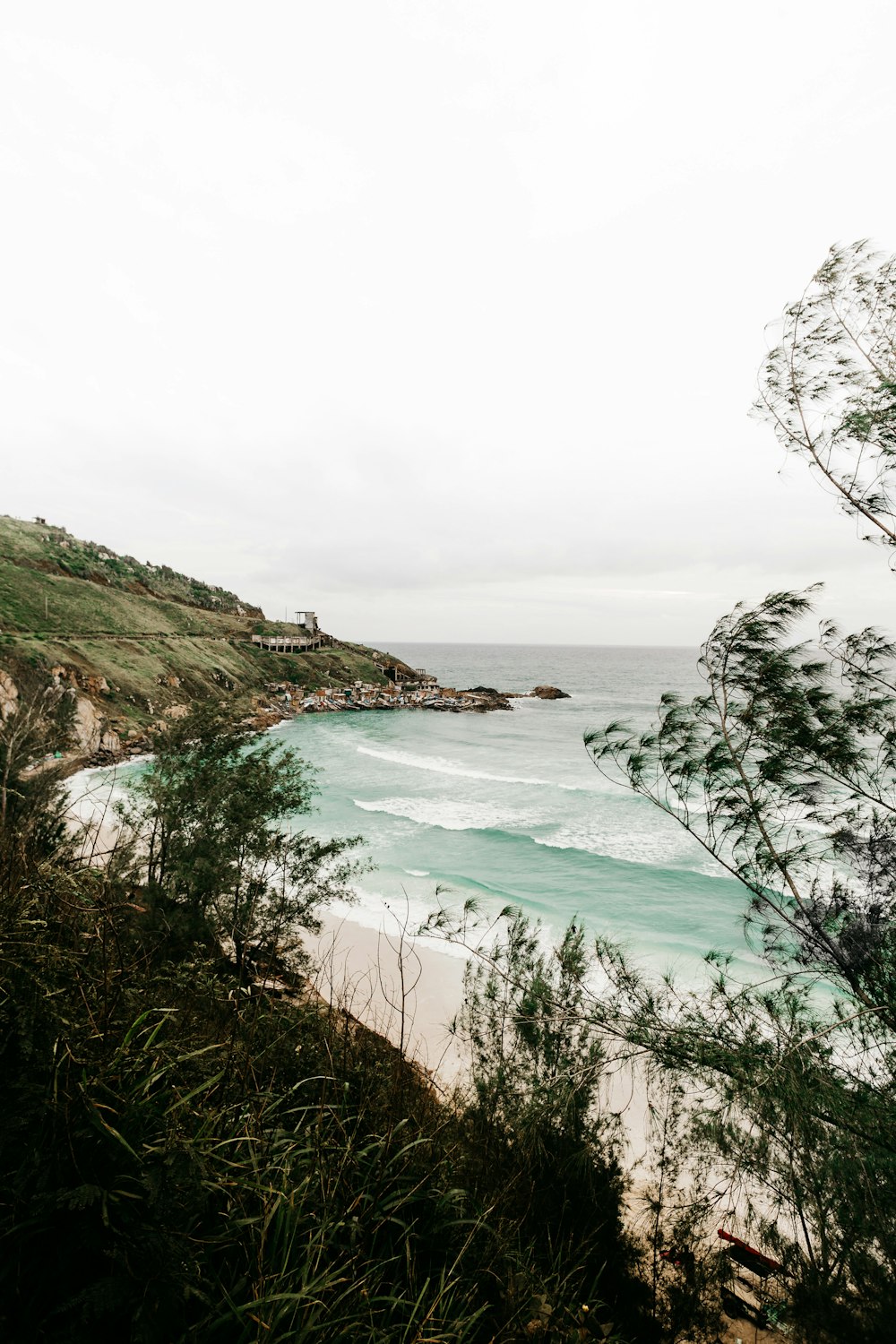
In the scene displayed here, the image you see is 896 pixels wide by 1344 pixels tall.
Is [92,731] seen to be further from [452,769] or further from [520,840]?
[520,840]

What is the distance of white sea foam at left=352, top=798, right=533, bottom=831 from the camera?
2886 centimetres

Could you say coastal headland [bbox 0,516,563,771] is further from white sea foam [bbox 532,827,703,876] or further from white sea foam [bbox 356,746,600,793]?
white sea foam [bbox 532,827,703,876]

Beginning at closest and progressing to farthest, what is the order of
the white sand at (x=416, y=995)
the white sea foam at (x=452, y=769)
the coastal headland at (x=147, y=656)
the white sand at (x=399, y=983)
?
1. the white sand at (x=416, y=995)
2. the white sand at (x=399, y=983)
3. the coastal headland at (x=147, y=656)
4. the white sea foam at (x=452, y=769)

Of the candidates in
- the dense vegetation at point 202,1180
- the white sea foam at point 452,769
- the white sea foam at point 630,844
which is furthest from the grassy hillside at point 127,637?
the dense vegetation at point 202,1180

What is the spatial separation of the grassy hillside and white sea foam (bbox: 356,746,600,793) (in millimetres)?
12238

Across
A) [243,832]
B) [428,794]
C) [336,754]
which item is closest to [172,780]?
[243,832]

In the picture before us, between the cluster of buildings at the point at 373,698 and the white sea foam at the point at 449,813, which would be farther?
the cluster of buildings at the point at 373,698

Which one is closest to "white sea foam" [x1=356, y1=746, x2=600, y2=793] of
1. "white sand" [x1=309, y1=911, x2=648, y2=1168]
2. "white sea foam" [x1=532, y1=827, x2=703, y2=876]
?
"white sea foam" [x1=532, y1=827, x2=703, y2=876]

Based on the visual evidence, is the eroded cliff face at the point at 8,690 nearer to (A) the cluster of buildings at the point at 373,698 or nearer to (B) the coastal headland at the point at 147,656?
(B) the coastal headland at the point at 147,656

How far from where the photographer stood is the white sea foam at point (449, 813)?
2886cm

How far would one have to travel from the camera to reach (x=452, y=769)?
41531mm

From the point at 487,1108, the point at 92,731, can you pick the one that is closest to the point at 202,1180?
the point at 487,1108

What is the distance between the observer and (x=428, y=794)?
34562 mm

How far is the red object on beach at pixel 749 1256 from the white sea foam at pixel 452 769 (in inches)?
1109
